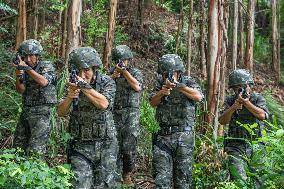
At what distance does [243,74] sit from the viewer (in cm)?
648

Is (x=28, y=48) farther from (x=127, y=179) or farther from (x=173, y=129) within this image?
(x=127, y=179)

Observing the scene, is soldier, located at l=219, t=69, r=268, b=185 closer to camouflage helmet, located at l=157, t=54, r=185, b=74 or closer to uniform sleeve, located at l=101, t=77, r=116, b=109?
camouflage helmet, located at l=157, t=54, r=185, b=74

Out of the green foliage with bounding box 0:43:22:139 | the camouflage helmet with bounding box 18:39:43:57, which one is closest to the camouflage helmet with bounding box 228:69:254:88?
the camouflage helmet with bounding box 18:39:43:57

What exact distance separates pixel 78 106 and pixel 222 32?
9.59 feet

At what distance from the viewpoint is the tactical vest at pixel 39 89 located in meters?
6.78

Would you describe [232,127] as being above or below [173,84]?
below

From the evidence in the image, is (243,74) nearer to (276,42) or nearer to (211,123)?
(211,123)

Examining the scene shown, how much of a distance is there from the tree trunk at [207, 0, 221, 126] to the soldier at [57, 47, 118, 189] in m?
2.28

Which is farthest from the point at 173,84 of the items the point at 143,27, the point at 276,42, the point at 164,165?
the point at 276,42

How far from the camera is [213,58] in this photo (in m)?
7.50

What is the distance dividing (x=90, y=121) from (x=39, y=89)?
1567 millimetres

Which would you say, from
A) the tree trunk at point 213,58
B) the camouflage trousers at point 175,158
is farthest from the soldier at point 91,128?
the tree trunk at point 213,58

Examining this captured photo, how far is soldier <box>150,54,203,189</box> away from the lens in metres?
6.15

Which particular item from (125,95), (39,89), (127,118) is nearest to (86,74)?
(39,89)
